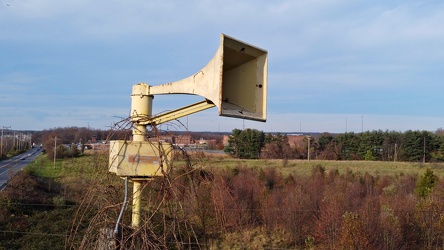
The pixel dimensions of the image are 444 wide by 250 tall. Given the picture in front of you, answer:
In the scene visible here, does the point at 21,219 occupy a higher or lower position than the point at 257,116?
lower

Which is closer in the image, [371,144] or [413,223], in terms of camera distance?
[413,223]

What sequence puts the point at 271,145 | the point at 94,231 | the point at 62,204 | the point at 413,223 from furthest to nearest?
the point at 271,145
the point at 62,204
the point at 413,223
the point at 94,231

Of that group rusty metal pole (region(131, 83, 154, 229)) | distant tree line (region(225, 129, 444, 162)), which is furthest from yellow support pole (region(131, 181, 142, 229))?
distant tree line (region(225, 129, 444, 162))

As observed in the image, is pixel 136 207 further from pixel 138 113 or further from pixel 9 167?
pixel 9 167

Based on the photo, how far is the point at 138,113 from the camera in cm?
188

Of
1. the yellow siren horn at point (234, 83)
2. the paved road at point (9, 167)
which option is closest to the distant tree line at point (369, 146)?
the paved road at point (9, 167)

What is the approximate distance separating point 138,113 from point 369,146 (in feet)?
123

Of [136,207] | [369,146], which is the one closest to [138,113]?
[136,207]

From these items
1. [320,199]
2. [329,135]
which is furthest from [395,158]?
[320,199]

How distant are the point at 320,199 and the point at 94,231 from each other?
11227mm

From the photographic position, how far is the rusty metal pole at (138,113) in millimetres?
1877

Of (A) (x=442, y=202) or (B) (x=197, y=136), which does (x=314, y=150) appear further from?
(B) (x=197, y=136)

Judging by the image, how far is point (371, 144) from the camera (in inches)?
1460

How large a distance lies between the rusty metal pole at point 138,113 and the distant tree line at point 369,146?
3154 cm
